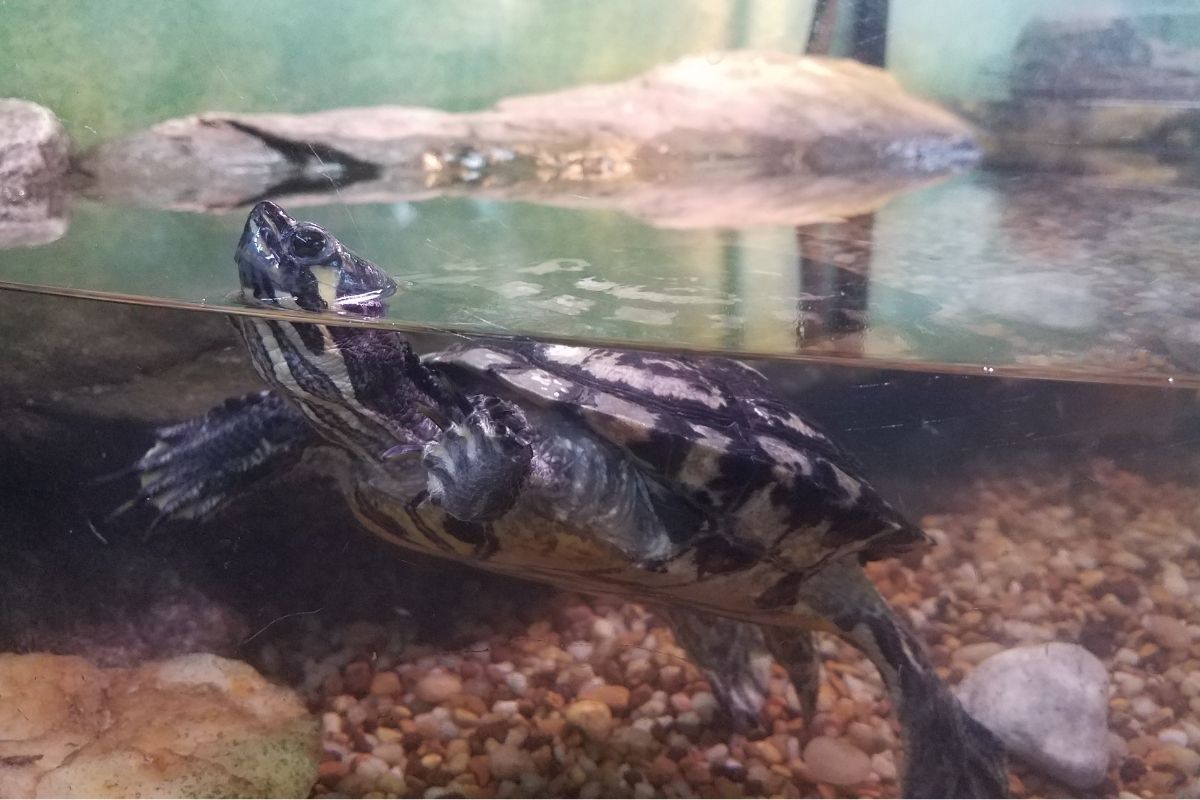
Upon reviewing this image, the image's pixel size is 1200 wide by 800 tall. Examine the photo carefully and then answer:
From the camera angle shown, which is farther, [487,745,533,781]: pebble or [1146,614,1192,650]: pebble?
[1146,614,1192,650]: pebble

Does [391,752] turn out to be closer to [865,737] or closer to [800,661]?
[800,661]

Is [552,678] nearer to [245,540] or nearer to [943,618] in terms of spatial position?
[245,540]

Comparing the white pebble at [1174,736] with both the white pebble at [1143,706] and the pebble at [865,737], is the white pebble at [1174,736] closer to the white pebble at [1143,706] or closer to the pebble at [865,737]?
the white pebble at [1143,706]

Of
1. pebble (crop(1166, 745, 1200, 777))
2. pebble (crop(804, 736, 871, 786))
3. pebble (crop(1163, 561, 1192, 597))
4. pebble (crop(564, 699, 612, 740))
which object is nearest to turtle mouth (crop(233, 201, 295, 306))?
pebble (crop(564, 699, 612, 740))

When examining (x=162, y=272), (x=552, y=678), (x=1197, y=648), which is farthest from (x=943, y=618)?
(x=162, y=272)

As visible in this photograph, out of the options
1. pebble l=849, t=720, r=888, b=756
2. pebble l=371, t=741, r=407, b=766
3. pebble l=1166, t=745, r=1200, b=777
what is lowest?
pebble l=1166, t=745, r=1200, b=777

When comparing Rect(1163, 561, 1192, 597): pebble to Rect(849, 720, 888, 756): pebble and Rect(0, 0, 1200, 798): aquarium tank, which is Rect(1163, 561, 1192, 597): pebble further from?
Rect(849, 720, 888, 756): pebble
